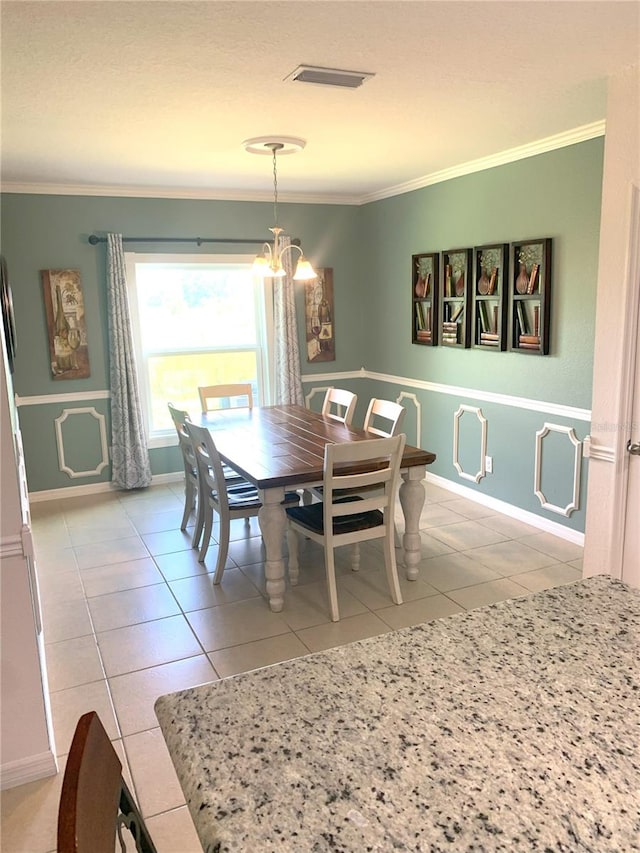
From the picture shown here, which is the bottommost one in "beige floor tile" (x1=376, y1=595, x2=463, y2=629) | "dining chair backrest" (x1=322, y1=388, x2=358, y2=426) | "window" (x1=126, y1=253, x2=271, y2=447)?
"beige floor tile" (x1=376, y1=595, x2=463, y2=629)

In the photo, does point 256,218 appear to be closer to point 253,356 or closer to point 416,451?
point 253,356

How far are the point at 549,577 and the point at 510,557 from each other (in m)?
0.33

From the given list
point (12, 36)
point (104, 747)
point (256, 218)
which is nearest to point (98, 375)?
point (256, 218)

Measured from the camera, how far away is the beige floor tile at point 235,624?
2979mm

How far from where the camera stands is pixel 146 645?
2963mm

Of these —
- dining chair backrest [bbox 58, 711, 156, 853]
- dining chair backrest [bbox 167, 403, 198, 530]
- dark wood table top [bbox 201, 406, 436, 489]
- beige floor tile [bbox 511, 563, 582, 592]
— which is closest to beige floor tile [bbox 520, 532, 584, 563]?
beige floor tile [bbox 511, 563, 582, 592]

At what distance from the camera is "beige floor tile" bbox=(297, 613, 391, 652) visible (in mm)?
2914

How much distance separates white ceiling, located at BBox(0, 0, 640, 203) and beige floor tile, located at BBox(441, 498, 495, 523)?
7.99 feet

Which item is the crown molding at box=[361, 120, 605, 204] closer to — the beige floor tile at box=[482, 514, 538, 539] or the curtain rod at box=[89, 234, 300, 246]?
the curtain rod at box=[89, 234, 300, 246]

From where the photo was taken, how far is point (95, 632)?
309cm

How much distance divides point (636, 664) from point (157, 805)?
5.25 ft

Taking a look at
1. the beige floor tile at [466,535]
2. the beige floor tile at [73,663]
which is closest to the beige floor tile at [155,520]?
the beige floor tile at [73,663]

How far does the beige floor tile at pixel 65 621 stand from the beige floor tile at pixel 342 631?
1.08 m

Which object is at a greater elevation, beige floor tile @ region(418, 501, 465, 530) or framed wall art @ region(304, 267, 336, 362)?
framed wall art @ region(304, 267, 336, 362)
